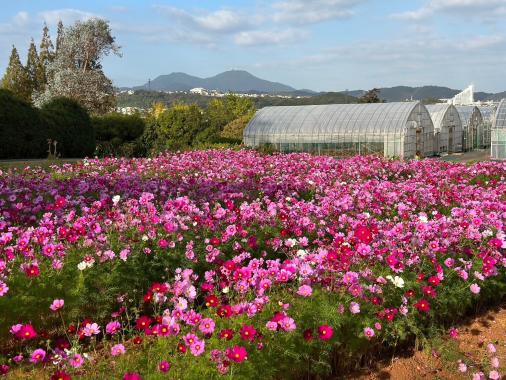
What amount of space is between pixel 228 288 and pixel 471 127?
35459mm

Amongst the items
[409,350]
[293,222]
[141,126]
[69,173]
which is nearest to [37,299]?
[293,222]

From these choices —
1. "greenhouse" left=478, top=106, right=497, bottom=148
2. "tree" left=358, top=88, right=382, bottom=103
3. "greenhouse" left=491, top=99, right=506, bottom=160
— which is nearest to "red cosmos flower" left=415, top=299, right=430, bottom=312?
"greenhouse" left=491, top=99, right=506, bottom=160

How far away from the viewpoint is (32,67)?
42.2 m

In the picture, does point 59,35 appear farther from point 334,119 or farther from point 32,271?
point 32,271

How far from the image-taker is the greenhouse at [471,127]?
35375mm

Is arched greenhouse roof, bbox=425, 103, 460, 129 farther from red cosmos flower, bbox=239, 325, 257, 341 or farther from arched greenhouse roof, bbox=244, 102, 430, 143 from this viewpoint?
red cosmos flower, bbox=239, 325, 257, 341

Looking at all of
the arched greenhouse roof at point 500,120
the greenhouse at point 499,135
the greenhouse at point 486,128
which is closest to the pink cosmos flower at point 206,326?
the greenhouse at point 499,135

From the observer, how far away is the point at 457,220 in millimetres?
5715

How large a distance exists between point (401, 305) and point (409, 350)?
48cm

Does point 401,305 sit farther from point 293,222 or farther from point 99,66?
point 99,66

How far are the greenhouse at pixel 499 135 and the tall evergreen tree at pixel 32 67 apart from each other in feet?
103

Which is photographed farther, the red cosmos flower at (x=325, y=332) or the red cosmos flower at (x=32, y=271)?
the red cosmos flower at (x=32, y=271)

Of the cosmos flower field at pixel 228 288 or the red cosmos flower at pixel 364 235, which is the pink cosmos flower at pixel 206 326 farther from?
the red cosmos flower at pixel 364 235

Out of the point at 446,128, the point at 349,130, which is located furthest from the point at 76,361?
the point at 446,128
